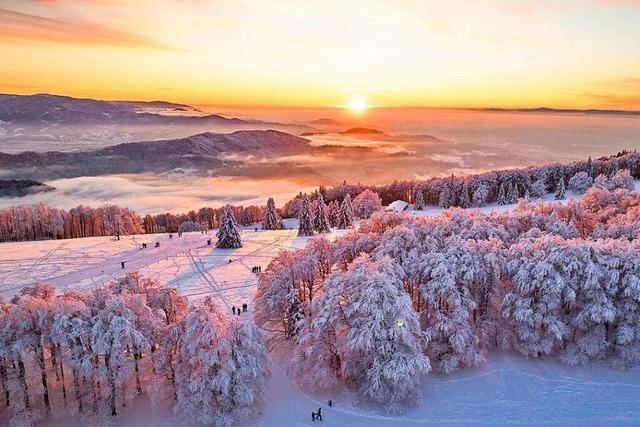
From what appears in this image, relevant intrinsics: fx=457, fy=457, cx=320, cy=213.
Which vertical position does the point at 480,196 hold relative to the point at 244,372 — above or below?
below

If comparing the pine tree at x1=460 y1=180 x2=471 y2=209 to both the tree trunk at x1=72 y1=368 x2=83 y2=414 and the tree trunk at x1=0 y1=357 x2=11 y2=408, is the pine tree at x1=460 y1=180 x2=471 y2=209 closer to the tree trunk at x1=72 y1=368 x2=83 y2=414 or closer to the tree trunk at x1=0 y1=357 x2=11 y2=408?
the tree trunk at x1=72 y1=368 x2=83 y2=414

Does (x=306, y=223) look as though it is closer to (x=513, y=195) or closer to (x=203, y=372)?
(x=203, y=372)

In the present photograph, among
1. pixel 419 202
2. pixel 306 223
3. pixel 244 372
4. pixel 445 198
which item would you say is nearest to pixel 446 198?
pixel 445 198

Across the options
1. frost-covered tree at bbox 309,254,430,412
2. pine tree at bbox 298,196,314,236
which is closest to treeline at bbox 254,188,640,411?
frost-covered tree at bbox 309,254,430,412

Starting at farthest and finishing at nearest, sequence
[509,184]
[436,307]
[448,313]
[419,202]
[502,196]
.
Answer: [509,184], [419,202], [502,196], [436,307], [448,313]

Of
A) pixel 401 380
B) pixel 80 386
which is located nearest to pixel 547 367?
pixel 401 380

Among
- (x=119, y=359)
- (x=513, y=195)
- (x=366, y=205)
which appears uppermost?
(x=119, y=359)

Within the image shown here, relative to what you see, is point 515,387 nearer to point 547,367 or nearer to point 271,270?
point 547,367
